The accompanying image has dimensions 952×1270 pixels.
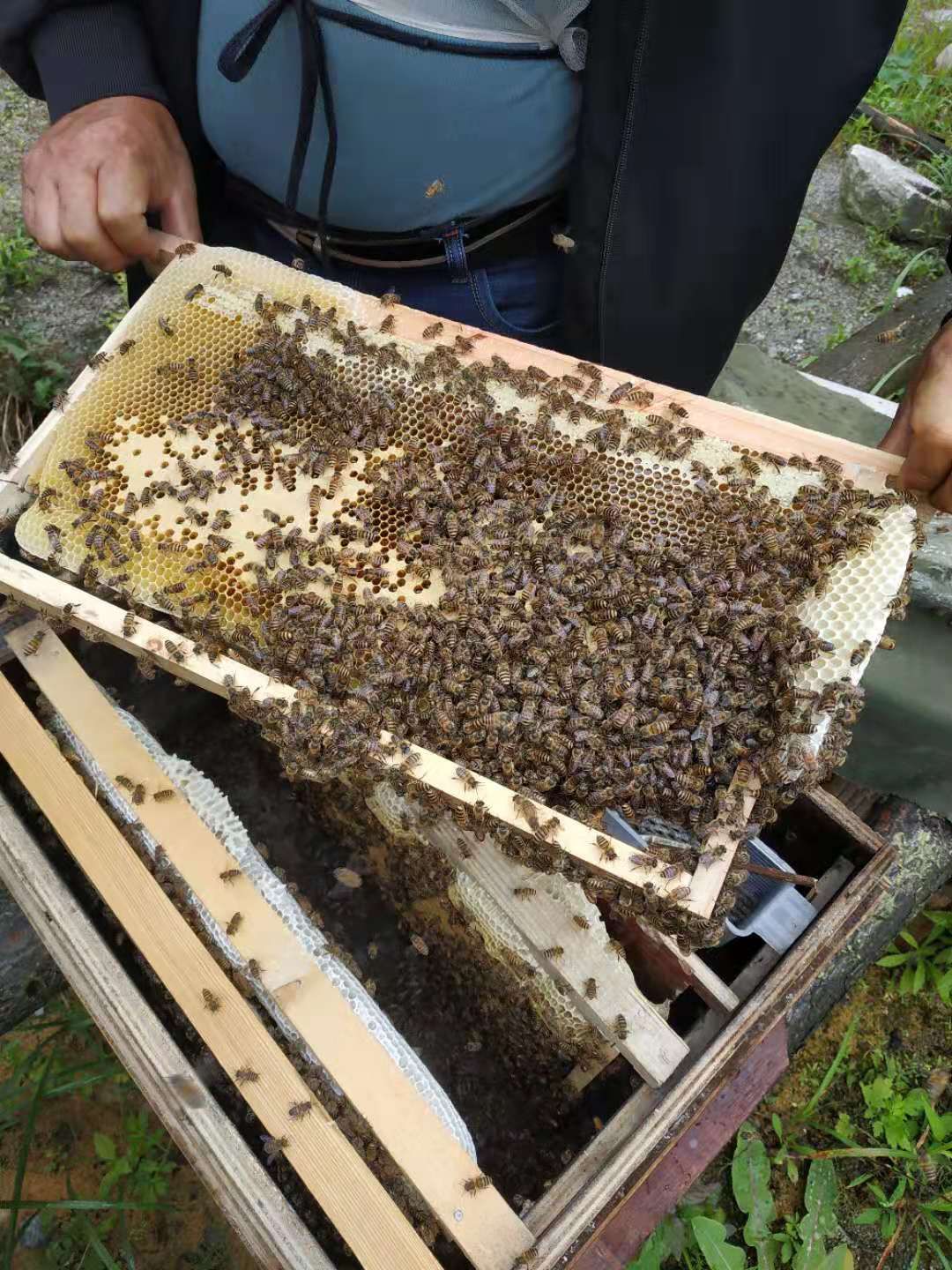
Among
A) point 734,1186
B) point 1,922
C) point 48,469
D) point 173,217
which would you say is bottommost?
point 1,922

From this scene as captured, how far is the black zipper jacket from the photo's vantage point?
2668 millimetres

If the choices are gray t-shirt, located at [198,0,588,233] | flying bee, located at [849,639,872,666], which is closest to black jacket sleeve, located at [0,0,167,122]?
gray t-shirt, located at [198,0,588,233]

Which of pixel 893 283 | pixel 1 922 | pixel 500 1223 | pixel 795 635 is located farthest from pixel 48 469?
pixel 893 283

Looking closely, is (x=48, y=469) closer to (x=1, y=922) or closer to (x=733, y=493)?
(x=1, y=922)

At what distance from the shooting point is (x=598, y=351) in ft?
11.2

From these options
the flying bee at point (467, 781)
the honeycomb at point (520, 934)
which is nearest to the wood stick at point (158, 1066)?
the honeycomb at point (520, 934)

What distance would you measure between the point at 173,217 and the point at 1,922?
290 cm

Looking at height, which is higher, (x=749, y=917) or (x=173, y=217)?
(x=173, y=217)

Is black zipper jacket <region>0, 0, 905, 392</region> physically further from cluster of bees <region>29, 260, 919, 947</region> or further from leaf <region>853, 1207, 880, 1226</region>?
leaf <region>853, 1207, 880, 1226</region>

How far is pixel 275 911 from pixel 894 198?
25.0 ft

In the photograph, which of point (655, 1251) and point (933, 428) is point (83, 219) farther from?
point (655, 1251)

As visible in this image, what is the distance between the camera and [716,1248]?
3508 millimetres

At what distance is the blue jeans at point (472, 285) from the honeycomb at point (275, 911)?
6.97 feet

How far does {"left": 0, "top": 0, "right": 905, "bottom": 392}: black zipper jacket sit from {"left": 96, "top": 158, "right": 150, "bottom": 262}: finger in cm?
63
